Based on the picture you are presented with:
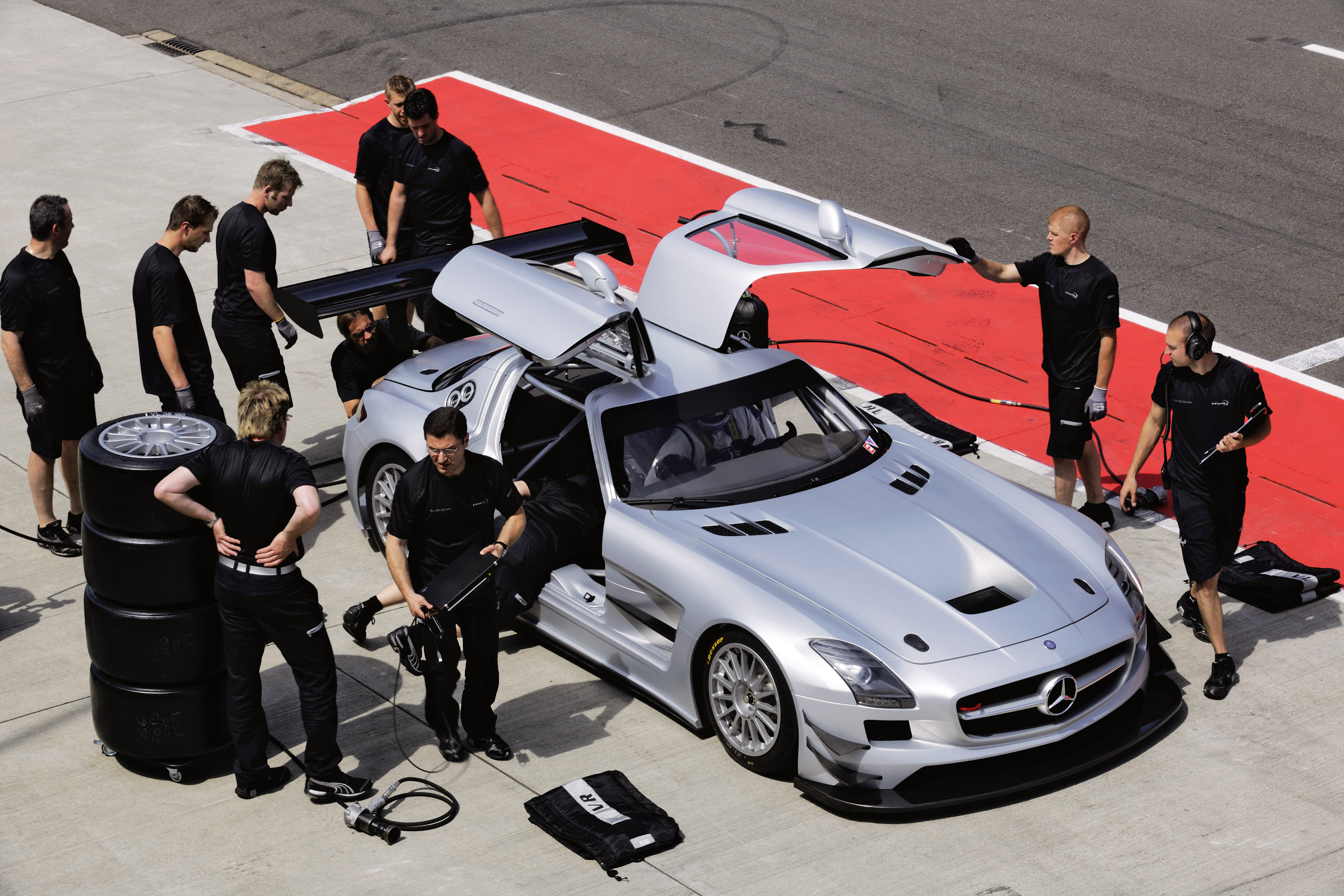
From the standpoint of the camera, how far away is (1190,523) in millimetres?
7594

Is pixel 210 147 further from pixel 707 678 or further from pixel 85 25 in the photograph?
pixel 707 678

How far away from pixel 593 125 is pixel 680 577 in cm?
1042

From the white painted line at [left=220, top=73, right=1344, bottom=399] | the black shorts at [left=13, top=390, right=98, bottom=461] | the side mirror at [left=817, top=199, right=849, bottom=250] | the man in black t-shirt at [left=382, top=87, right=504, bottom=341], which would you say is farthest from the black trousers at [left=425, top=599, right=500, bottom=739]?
the white painted line at [left=220, top=73, right=1344, bottom=399]

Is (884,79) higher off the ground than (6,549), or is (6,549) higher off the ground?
(884,79)

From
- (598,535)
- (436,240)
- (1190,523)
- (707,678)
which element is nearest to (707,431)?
(598,535)

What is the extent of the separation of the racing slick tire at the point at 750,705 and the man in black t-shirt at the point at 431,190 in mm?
4342

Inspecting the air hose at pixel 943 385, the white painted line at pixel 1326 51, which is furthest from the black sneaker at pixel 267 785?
the white painted line at pixel 1326 51

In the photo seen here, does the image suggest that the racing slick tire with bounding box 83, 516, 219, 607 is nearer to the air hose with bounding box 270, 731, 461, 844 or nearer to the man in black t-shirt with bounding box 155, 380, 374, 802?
the man in black t-shirt with bounding box 155, 380, 374, 802

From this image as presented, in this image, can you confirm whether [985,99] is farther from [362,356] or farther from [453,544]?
[453,544]

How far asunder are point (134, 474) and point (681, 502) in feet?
8.14

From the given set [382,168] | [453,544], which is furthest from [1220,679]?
[382,168]

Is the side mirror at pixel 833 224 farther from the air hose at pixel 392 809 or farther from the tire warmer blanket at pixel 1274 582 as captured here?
the air hose at pixel 392 809

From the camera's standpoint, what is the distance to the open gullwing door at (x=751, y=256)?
7738 mm

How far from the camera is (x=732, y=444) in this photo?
24.8ft
